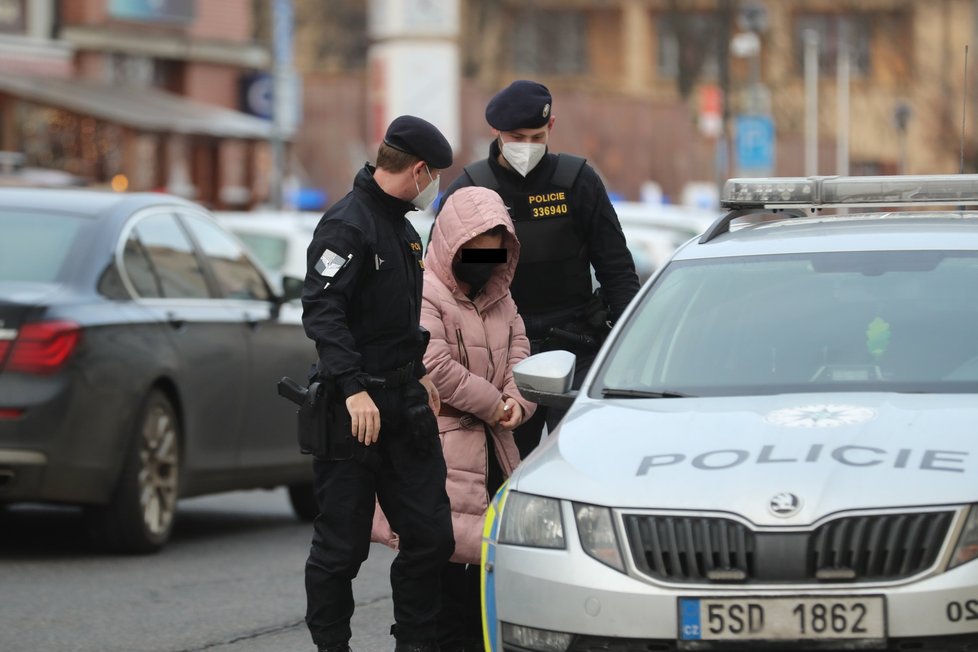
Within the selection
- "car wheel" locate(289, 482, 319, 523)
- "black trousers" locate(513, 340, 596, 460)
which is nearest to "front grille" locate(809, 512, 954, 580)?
"black trousers" locate(513, 340, 596, 460)

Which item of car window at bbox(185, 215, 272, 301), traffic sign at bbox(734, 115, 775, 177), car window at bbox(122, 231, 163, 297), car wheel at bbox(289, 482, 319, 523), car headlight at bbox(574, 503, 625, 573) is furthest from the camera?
traffic sign at bbox(734, 115, 775, 177)

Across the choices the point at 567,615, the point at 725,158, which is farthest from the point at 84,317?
the point at 725,158

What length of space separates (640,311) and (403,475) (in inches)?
35.5

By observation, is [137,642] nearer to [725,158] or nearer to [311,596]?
[311,596]

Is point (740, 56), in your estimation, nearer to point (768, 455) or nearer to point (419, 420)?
point (419, 420)

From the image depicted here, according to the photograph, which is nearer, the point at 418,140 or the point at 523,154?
the point at 418,140

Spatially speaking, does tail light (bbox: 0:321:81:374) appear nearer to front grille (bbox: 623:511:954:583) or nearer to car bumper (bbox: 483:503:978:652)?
car bumper (bbox: 483:503:978:652)

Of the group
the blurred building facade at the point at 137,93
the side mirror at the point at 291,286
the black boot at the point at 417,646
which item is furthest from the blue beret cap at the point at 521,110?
the blurred building facade at the point at 137,93

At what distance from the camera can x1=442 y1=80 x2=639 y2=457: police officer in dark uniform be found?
7.89 meters

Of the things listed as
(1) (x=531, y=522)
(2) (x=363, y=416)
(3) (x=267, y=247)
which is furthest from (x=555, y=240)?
(3) (x=267, y=247)

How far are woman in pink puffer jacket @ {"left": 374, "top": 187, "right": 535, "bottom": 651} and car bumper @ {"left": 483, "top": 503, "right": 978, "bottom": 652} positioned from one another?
126 cm

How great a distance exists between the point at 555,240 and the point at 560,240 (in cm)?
2

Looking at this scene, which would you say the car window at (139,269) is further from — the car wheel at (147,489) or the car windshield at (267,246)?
the car windshield at (267,246)

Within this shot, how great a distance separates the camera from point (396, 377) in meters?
6.83
